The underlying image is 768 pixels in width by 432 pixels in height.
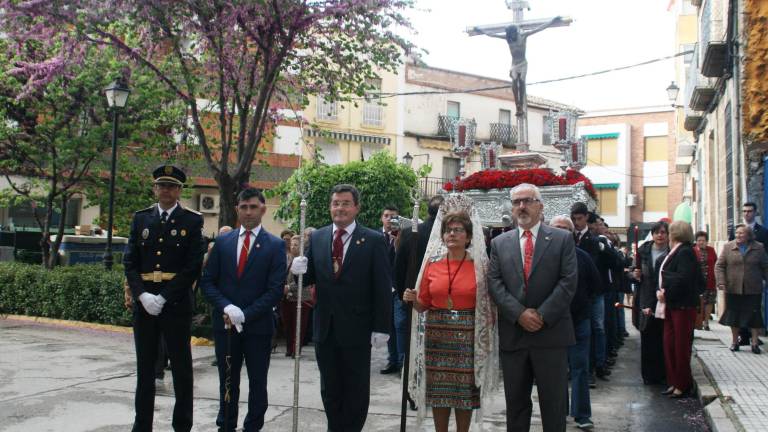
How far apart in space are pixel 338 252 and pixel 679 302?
164 inches

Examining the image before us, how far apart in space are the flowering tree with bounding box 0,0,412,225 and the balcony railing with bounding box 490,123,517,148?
2626 cm

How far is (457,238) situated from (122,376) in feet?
16.7

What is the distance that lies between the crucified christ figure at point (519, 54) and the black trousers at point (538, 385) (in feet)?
35.2

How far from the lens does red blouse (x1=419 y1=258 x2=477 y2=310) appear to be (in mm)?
5398

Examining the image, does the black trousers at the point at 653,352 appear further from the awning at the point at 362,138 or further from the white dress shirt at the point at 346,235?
the awning at the point at 362,138

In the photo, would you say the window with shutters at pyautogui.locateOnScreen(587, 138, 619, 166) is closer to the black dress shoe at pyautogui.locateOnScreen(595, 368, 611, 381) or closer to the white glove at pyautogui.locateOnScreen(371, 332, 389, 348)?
the black dress shoe at pyautogui.locateOnScreen(595, 368, 611, 381)

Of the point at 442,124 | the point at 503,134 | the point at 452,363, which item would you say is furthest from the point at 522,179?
the point at 503,134

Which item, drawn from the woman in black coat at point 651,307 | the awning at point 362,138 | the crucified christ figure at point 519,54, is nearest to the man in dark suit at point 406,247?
the woman in black coat at point 651,307

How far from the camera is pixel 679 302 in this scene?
7812 millimetres

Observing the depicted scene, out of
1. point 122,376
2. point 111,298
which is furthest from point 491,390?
point 111,298

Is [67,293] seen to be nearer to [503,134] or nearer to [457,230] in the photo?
[457,230]

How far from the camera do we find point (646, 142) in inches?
1783

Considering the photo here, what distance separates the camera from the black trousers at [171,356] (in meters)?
5.58

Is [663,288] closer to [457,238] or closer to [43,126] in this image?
[457,238]
